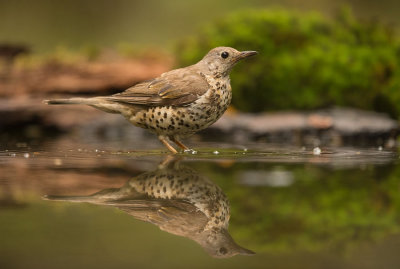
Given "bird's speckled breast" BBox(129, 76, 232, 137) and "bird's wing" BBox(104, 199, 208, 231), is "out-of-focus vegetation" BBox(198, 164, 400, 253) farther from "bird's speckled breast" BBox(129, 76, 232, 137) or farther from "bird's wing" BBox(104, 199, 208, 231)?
"bird's speckled breast" BBox(129, 76, 232, 137)

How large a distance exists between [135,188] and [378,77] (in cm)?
615

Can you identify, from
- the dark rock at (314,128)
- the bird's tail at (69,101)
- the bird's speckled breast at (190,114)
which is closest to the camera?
the bird's speckled breast at (190,114)

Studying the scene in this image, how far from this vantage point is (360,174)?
4.40m

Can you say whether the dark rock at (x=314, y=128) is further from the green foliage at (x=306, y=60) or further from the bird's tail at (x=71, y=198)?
the bird's tail at (x=71, y=198)

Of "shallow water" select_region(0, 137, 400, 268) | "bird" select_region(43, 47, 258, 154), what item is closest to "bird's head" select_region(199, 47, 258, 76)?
"bird" select_region(43, 47, 258, 154)

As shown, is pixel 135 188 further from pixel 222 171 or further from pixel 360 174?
pixel 360 174

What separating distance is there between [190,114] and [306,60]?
4.00m

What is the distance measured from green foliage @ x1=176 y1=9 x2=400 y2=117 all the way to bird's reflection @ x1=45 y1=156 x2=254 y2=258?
4.96 meters

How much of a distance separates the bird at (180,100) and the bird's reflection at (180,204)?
1.37 metres

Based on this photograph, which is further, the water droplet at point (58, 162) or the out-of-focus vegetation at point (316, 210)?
the water droplet at point (58, 162)

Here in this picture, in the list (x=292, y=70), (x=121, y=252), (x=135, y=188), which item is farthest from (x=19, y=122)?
(x=121, y=252)

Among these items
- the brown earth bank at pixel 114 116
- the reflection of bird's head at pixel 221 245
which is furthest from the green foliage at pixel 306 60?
the reflection of bird's head at pixel 221 245

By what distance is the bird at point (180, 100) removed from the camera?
5.64 meters

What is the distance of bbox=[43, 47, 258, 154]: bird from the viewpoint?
5.64m
